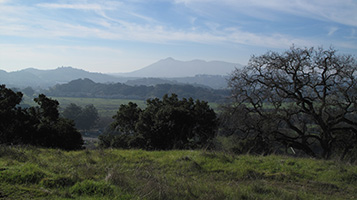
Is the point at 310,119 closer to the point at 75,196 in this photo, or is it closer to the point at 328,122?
the point at 328,122

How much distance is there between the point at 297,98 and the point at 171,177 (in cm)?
1273

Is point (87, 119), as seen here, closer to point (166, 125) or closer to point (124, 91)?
point (166, 125)

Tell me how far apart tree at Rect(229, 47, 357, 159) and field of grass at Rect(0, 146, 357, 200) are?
863 centimetres

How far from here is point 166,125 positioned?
18.1 metres

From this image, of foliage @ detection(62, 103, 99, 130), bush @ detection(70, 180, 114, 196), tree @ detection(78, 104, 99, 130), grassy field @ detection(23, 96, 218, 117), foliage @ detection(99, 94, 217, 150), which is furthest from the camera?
grassy field @ detection(23, 96, 218, 117)

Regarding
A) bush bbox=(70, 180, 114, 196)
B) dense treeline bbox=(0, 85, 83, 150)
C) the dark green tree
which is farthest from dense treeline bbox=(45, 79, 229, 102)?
bush bbox=(70, 180, 114, 196)

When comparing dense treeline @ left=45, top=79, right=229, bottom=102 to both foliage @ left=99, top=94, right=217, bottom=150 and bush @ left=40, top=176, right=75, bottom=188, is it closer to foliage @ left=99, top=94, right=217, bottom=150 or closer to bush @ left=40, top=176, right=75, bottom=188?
foliage @ left=99, top=94, right=217, bottom=150

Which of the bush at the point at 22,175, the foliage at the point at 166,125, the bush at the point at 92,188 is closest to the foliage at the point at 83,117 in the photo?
the foliage at the point at 166,125

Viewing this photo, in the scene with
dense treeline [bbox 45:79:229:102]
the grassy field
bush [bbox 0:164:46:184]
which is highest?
bush [bbox 0:164:46:184]

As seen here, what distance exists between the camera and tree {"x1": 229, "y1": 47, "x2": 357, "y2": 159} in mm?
15289

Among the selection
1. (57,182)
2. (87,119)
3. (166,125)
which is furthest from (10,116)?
(87,119)

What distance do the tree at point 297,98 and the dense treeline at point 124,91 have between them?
299 ft

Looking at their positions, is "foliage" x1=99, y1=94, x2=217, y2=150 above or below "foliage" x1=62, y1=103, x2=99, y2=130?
above

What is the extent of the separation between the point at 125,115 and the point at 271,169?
53.7 ft
